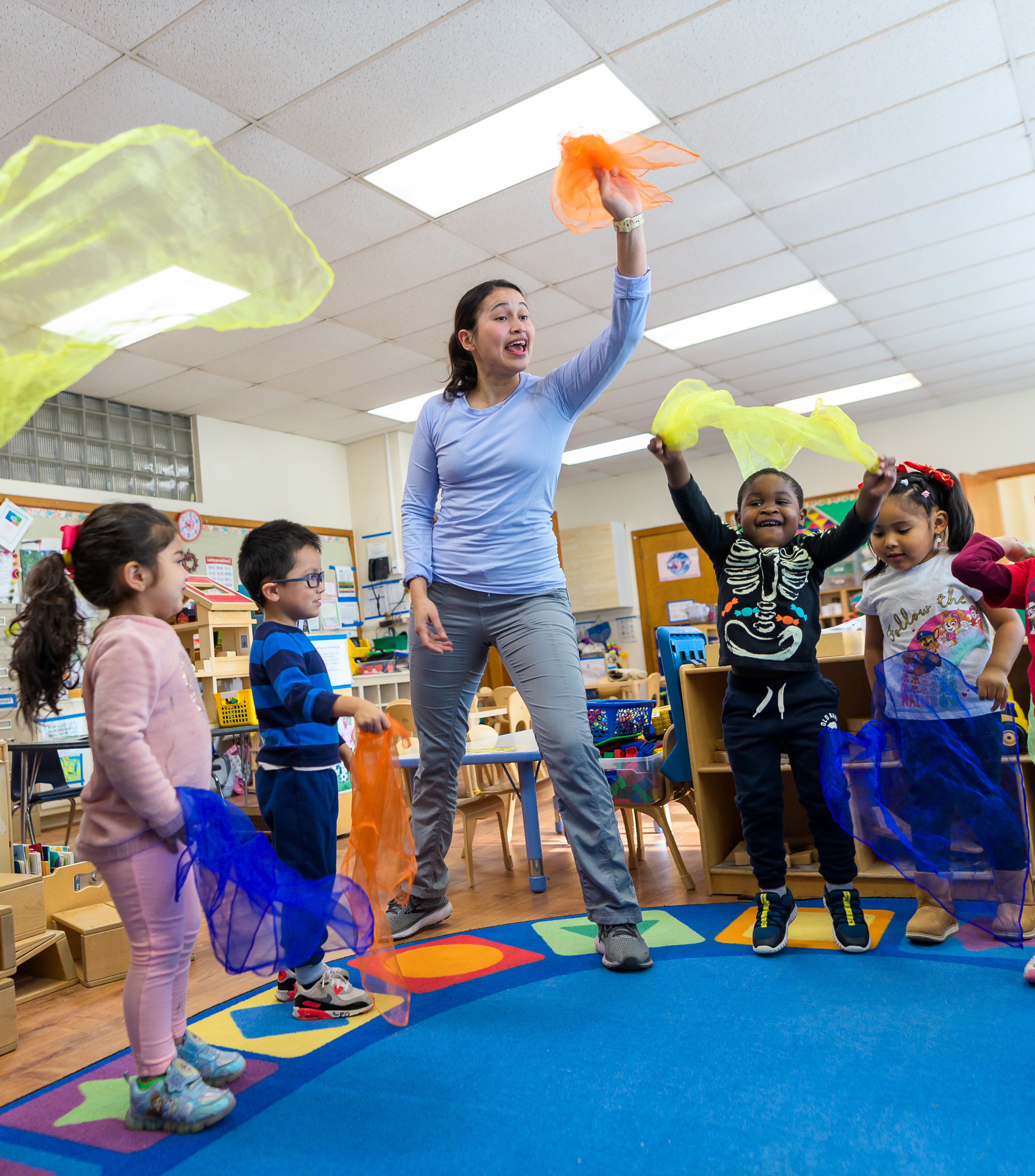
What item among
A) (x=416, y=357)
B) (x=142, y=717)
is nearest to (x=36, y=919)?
(x=142, y=717)

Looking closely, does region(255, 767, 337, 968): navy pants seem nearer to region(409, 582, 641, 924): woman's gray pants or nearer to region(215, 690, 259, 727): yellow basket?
region(409, 582, 641, 924): woman's gray pants

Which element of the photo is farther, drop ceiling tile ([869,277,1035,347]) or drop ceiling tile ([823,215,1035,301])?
drop ceiling tile ([869,277,1035,347])

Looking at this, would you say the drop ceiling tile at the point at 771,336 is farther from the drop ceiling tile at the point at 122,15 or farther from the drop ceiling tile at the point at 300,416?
the drop ceiling tile at the point at 122,15

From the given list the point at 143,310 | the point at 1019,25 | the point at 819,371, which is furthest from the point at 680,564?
the point at 143,310

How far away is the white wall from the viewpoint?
657 centimetres

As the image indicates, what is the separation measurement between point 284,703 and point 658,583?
8.60m

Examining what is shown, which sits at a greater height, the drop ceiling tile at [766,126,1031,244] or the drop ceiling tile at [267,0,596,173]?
the drop ceiling tile at [267,0,596,173]

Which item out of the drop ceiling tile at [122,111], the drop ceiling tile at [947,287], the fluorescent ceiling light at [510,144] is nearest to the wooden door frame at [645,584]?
the drop ceiling tile at [947,287]

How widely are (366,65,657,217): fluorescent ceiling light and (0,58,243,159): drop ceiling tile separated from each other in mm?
731

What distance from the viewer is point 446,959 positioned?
2168 millimetres

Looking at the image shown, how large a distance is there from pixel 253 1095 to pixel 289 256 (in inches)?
55.2

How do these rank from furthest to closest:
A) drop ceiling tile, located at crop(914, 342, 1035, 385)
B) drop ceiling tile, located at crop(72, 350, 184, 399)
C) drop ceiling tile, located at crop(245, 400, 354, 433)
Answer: drop ceiling tile, located at crop(914, 342, 1035, 385), drop ceiling tile, located at crop(245, 400, 354, 433), drop ceiling tile, located at crop(72, 350, 184, 399)

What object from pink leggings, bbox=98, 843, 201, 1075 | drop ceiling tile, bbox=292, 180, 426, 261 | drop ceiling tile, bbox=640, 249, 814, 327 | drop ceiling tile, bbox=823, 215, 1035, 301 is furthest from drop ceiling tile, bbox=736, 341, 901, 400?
pink leggings, bbox=98, 843, 201, 1075

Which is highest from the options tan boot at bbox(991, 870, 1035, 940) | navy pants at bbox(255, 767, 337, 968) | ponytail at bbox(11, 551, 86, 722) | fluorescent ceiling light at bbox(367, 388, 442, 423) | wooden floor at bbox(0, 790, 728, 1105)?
fluorescent ceiling light at bbox(367, 388, 442, 423)
